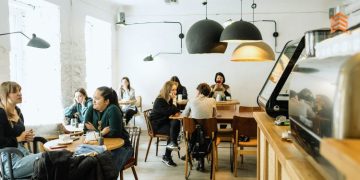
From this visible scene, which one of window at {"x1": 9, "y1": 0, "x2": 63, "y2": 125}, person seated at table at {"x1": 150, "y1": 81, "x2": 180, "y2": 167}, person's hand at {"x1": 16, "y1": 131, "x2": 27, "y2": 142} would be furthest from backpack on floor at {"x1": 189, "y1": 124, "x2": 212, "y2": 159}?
window at {"x1": 9, "y1": 0, "x2": 63, "y2": 125}

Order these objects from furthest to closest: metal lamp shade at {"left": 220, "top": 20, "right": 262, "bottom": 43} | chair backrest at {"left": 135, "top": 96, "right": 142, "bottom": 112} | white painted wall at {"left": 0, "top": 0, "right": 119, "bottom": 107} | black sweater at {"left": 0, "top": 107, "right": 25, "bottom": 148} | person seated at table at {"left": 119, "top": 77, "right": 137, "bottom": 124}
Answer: chair backrest at {"left": 135, "top": 96, "right": 142, "bottom": 112} → person seated at table at {"left": 119, "top": 77, "right": 137, "bottom": 124} → white painted wall at {"left": 0, "top": 0, "right": 119, "bottom": 107} → black sweater at {"left": 0, "top": 107, "right": 25, "bottom": 148} → metal lamp shade at {"left": 220, "top": 20, "right": 262, "bottom": 43}

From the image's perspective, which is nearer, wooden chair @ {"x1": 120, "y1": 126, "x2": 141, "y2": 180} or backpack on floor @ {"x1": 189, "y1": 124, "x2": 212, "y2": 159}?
wooden chair @ {"x1": 120, "y1": 126, "x2": 141, "y2": 180}

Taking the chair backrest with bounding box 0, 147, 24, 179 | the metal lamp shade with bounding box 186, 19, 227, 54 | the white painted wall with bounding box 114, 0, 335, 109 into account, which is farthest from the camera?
the white painted wall with bounding box 114, 0, 335, 109

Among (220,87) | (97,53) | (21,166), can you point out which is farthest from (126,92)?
(21,166)

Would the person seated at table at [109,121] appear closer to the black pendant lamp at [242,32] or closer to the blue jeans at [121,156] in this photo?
the blue jeans at [121,156]

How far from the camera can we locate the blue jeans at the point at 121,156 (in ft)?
11.3

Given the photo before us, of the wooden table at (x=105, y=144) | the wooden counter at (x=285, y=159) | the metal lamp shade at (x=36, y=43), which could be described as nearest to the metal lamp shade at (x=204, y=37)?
the wooden counter at (x=285, y=159)

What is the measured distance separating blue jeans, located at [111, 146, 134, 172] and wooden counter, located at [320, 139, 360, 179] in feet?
9.72

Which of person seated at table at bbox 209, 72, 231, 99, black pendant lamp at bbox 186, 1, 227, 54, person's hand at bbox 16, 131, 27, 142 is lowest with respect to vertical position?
person's hand at bbox 16, 131, 27, 142

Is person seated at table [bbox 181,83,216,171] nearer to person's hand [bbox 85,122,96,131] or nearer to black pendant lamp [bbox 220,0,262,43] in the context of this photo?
person's hand [bbox 85,122,96,131]

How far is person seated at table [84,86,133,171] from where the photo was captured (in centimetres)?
355

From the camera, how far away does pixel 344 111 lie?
680 mm

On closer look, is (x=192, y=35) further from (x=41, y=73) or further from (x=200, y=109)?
(x=41, y=73)

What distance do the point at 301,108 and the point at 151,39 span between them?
7114 millimetres
